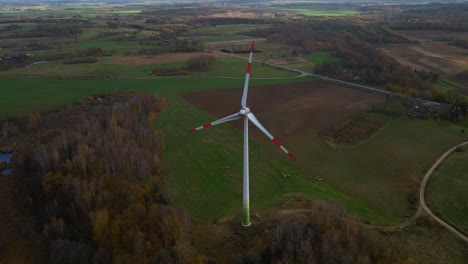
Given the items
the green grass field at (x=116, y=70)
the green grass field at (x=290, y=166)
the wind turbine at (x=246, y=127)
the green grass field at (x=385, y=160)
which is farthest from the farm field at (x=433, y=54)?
the wind turbine at (x=246, y=127)

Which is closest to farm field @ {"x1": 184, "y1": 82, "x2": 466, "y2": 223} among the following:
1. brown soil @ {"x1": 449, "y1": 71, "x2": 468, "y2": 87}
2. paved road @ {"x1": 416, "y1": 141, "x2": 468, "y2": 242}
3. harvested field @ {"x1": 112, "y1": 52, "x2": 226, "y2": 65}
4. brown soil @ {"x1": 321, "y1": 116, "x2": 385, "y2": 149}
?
paved road @ {"x1": 416, "y1": 141, "x2": 468, "y2": 242}

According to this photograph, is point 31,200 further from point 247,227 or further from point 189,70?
point 189,70

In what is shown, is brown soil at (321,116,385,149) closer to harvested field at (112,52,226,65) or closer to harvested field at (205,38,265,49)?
harvested field at (112,52,226,65)

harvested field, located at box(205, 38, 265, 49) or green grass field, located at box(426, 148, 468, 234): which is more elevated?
harvested field, located at box(205, 38, 265, 49)

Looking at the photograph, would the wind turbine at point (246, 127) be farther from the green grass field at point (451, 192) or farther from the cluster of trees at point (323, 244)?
the green grass field at point (451, 192)

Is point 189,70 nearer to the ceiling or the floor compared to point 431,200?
nearer to the ceiling

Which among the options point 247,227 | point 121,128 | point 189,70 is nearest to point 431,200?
point 247,227
